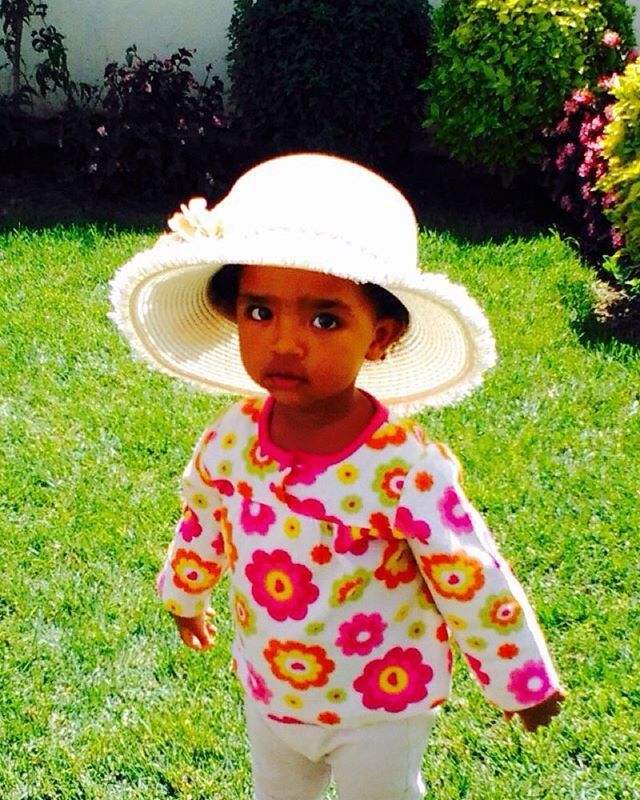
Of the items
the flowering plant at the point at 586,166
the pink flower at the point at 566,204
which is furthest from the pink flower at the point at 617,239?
the pink flower at the point at 566,204

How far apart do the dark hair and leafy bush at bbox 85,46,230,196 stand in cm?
457

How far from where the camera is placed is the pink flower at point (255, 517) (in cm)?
170

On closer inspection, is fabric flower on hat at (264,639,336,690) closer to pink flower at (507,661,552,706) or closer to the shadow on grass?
pink flower at (507,661,552,706)

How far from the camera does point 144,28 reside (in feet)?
23.4

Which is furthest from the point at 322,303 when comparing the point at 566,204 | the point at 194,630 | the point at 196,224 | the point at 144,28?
the point at 144,28

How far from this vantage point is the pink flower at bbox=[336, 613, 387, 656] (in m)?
1.71

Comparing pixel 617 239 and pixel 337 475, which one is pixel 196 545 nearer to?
pixel 337 475

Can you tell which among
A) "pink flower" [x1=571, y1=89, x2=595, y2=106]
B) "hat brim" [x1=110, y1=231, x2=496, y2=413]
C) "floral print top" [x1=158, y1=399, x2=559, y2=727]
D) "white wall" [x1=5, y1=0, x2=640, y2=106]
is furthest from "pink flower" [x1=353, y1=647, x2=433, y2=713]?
"white wall" [x1=5, y1=0, x2=640, y2=106]

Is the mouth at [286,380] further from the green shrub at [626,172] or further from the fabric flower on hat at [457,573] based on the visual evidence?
the green shrub at [626,172]

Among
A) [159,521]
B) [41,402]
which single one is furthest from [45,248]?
[159,521]

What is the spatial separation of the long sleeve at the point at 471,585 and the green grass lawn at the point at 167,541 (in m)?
1.07

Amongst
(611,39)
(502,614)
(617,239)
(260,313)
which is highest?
(260,313)

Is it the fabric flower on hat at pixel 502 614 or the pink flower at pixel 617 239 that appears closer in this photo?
the fabric flower on hat at pixel 502 614

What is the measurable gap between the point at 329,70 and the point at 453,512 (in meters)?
5.14
